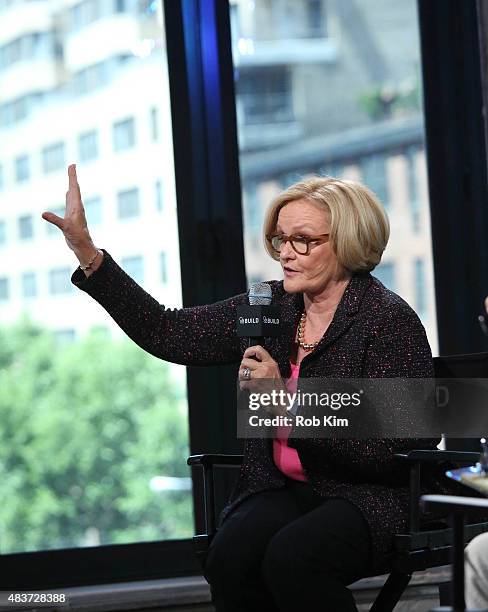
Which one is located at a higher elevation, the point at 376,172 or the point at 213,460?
the point at 376,172

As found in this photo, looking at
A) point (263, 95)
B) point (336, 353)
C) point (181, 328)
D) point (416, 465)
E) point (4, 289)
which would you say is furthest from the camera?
point (263, 95)

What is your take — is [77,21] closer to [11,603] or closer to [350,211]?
[350,211]

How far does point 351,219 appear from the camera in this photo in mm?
2672

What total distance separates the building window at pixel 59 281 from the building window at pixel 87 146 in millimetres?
383

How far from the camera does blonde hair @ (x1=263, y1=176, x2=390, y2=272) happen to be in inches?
105

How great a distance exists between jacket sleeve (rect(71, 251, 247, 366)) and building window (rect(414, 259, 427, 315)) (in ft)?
3.29

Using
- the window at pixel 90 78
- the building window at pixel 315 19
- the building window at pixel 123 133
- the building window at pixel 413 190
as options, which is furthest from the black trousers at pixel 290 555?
the building window at pixel 315 19

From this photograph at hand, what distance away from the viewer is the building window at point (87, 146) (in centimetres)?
355

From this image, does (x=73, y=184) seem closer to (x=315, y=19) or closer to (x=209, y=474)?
(x=209, y=474)

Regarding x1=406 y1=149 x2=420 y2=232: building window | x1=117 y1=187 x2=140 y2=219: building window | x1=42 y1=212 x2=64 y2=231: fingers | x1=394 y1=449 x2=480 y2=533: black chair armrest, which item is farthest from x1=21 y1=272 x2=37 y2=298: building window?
x1=394 y1=449 x2=480 y2=533: black chair armrest

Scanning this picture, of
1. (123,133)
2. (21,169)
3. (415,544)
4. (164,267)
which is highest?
(123,133)

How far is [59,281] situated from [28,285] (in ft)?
0.33

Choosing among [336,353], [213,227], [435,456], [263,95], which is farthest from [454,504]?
[263,95]

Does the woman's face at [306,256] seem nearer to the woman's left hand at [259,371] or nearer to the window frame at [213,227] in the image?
the woman's left hand at [259,371]
